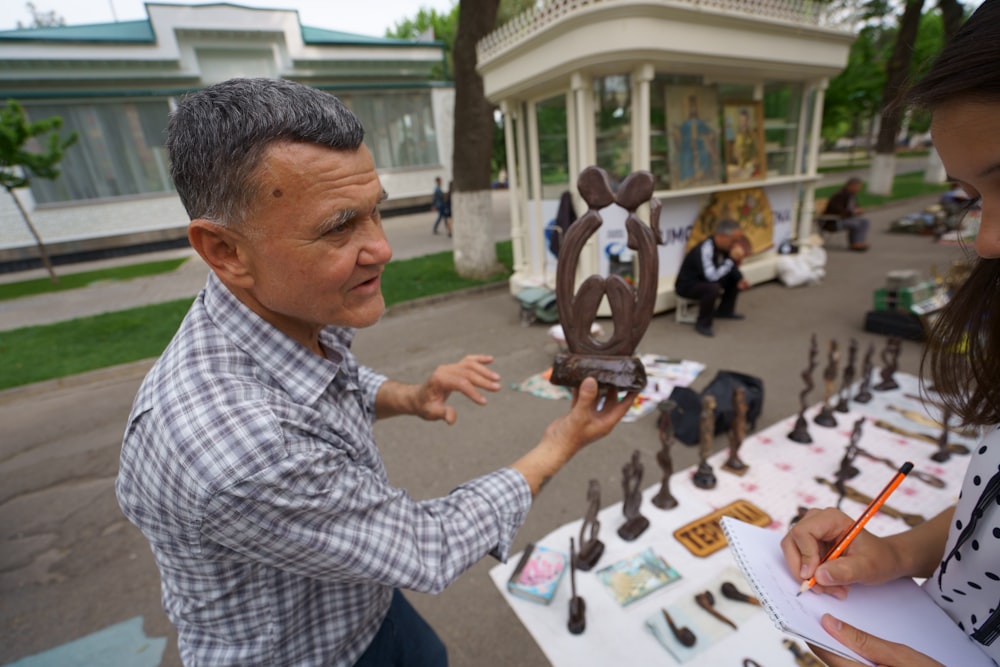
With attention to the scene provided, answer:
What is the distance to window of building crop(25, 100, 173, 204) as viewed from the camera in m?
14.2

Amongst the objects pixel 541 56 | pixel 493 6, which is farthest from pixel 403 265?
pixel 541 56

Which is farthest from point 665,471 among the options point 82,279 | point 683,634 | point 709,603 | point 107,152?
point 107,152

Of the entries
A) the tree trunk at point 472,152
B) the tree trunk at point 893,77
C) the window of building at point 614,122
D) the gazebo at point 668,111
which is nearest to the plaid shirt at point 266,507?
the gazebo at point 668,111

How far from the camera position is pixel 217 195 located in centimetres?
97

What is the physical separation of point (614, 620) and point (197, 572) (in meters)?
1.70

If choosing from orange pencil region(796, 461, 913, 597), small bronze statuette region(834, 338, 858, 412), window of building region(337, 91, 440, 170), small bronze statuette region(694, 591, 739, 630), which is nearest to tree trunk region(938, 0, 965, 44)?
small bronze statuette region(834, 338, 858, 412)

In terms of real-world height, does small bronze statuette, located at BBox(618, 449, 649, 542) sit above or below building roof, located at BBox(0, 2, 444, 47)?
below

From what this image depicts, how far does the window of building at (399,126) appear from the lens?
56.5 feet

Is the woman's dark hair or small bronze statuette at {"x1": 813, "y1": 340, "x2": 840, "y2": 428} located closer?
the woman's dark hair

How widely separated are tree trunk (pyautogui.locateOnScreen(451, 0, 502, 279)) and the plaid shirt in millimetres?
6905

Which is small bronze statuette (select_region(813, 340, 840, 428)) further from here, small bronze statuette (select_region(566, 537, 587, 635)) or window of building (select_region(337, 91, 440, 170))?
window of building (select_region(337, 91, 440, 170))

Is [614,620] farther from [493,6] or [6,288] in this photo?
[6,288]

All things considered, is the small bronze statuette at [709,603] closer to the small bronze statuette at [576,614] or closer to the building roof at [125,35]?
the small bronze statuette at [576,614]

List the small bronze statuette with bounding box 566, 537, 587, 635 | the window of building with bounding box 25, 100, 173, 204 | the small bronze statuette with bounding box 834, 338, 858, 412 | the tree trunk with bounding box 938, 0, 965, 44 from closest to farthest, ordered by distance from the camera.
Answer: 1. the small bronze statuette with bounding box 566, 537, 587, 635
2. the small bronze statuette with bounding box 834, 338, 858, 412
3. the tree trunk with bounding box 938, 0, 965, 44
4. the window of building with bounding box 25, 100, 173, 204
